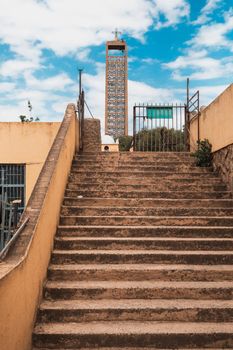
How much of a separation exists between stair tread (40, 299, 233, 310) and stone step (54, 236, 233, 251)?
950 millimetres

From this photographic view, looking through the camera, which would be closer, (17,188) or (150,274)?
(150,274)

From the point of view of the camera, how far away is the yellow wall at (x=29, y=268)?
8.71 feet

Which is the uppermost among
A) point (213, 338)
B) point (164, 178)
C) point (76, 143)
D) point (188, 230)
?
point (76, 143)

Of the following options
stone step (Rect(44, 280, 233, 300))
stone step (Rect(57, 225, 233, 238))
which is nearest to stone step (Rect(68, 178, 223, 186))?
stone step (Rect(57, 225, 233, 238))

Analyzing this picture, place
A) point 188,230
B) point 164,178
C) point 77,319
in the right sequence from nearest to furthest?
point 77,319 < point 188,230 < point 164,178

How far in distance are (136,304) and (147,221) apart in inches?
68.1

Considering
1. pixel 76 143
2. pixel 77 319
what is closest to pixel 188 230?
pixel 77 319

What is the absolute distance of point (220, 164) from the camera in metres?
6.95

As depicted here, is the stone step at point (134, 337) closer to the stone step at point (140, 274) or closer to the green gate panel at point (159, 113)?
the stone step at point (140, 274)

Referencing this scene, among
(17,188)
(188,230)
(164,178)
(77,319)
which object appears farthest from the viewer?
(17,188)

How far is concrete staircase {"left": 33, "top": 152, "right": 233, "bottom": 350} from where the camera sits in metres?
3.38

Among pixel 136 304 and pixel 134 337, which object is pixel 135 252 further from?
pixel 134 337

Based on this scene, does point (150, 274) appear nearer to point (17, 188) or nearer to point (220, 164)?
point (220, 164)

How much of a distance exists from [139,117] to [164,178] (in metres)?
4.19
